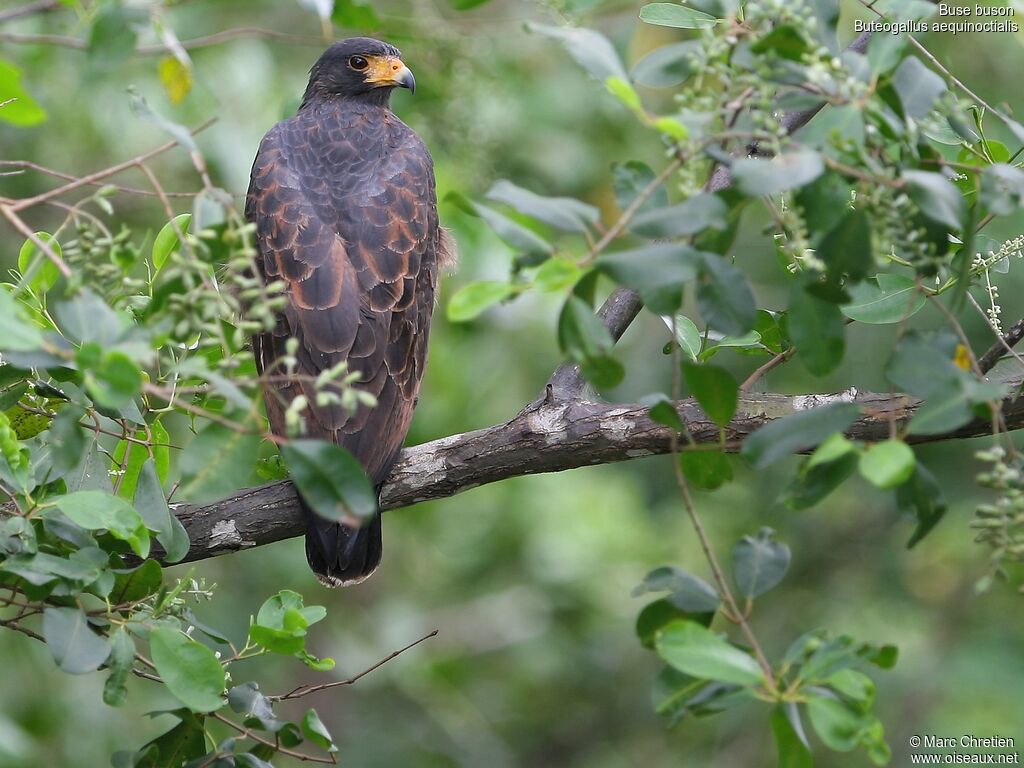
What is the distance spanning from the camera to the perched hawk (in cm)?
364

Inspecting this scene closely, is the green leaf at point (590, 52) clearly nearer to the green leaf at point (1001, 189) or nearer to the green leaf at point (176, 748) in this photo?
the green leaf at point (1001, 189)

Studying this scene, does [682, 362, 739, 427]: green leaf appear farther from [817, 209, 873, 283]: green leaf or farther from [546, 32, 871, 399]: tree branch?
[546, 32, 871, 399]: tree branch

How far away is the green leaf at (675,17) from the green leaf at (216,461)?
1547 mm

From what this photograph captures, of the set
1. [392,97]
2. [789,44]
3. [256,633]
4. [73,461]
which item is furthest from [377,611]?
[789,44]

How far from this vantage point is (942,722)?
643 centimetres

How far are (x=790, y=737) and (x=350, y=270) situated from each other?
2.38 m

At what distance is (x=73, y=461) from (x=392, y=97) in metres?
3.58

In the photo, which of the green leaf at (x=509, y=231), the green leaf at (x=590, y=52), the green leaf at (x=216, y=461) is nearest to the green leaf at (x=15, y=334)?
the green leaf at (x=216, y=461)

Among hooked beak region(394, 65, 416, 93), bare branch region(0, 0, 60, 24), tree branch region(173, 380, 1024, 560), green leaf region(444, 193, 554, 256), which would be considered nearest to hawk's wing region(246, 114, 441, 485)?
tree branch region(173, 380, 1024, 560)

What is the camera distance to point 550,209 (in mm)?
1871

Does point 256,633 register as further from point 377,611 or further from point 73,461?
point 377,611

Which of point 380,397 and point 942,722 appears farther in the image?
point 942,722

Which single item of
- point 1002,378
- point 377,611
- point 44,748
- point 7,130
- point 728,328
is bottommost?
point 377,611

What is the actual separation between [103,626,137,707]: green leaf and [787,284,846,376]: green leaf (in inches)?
57.3
